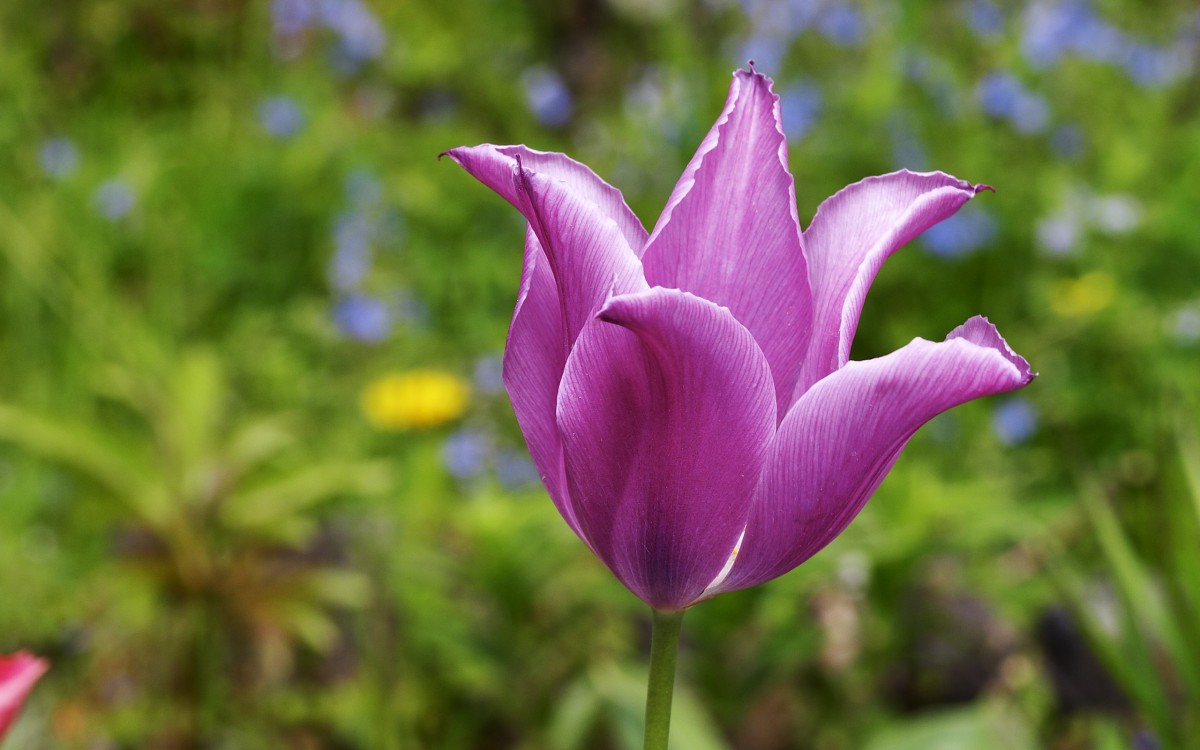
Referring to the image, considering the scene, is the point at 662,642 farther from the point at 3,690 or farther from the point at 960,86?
the point at 960,86

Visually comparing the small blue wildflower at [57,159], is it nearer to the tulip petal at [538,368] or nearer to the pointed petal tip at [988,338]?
the tulip petal at [538,368]

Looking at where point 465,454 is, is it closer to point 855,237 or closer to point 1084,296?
point 1084,296

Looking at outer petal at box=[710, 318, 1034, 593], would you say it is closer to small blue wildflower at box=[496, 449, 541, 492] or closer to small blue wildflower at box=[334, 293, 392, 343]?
small blue wildflower at box=[496, 449, 541, 492]

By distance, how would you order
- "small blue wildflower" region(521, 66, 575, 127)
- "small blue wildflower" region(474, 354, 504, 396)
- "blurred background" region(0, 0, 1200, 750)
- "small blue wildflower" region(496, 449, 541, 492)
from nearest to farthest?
"blurred background" region(0, 0, 1200, 750) → "small blue wildflower" region(496, 449, 541, 492) → "small blue wildflower" region(474, 354, 504, 396) → "small blue wildflower" region(521, 66, 575, 127)

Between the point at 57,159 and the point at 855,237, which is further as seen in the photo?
the point at 57,159

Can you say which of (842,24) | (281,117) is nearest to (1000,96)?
(842,24)

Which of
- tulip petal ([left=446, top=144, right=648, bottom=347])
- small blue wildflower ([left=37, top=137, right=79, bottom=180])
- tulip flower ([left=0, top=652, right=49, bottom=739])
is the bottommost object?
tulip flower ([left=0, top=652, right=49, bottom=739])

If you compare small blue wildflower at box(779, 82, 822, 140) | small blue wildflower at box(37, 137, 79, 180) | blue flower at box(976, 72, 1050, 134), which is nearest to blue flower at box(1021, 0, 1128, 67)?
blue flower at box(976, 72, 1050, 134)
